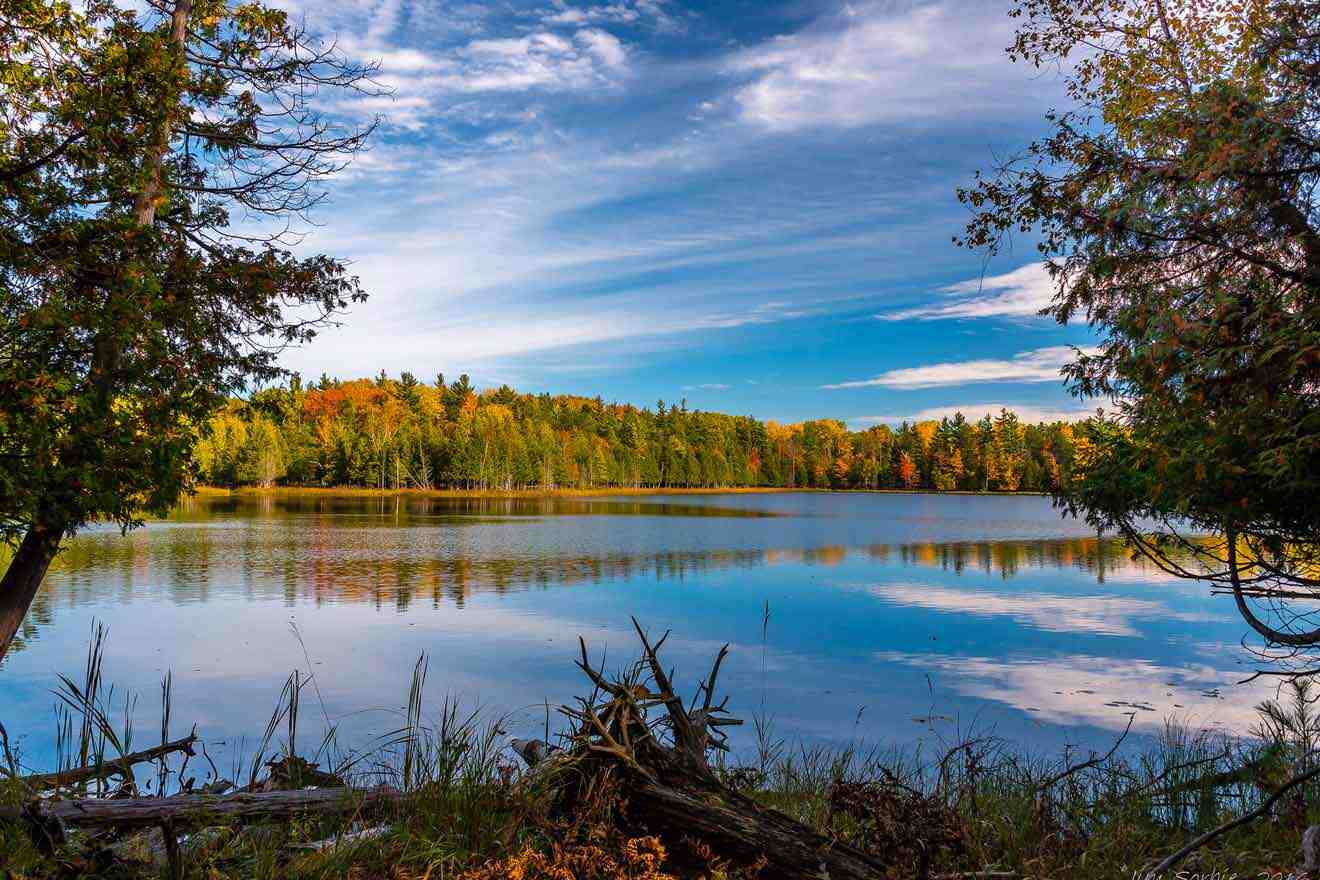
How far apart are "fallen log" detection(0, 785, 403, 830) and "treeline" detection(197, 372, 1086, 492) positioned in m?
91.2

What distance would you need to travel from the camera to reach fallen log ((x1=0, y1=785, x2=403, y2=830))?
345 cm

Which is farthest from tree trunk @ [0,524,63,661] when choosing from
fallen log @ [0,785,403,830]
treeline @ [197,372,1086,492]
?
treeline @ [197,372,1086,492]

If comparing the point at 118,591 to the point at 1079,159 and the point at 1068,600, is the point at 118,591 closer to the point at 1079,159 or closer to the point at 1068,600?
the point at 1079,159

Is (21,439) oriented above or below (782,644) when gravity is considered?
above

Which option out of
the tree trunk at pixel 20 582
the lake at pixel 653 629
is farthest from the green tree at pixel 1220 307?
the tree trunk at pixel 20 582

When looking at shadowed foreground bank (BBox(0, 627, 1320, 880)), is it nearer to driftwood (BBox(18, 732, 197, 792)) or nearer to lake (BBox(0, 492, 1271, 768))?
driftwood (BBox(18, 732, 197, 792))

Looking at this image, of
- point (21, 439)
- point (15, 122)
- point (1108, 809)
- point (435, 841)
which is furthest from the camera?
point (15, 122)

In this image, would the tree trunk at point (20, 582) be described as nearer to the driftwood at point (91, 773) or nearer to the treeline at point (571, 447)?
the driftwood at point (91, 773)

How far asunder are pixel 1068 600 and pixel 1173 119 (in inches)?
751

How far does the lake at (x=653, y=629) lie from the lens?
11094mm

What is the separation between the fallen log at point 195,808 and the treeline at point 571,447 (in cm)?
9117

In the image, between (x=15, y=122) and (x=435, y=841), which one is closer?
(x=435, y=841)

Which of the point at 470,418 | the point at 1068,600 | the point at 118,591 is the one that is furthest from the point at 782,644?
the point at 470,418

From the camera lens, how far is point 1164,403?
17.4 feet
